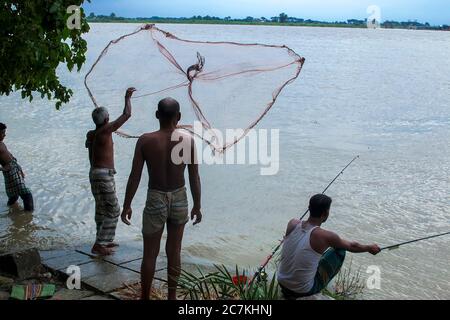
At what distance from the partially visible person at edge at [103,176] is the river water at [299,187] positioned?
1.32 m

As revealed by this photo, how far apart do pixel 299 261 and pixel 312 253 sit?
0.11 meters

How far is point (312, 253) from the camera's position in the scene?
4355mm

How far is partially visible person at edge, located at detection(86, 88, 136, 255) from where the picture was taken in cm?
585

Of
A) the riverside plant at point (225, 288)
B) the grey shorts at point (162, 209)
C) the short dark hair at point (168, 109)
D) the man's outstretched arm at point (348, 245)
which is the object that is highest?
the short dark hair at point (168, 109)

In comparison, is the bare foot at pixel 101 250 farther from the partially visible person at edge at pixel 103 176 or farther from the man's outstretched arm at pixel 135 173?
the man's outstretched arm at pixel 135 173

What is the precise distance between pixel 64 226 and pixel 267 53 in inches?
174

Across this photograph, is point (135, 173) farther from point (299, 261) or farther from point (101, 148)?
point (101, 148)

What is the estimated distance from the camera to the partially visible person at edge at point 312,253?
14.1ft

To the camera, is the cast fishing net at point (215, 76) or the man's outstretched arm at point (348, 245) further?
the cast fishing net at point (215, 76)

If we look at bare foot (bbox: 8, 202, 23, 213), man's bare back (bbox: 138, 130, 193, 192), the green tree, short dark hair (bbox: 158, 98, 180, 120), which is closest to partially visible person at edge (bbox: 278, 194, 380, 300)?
man's bare back (bbox: 138, 130, 193, 192)

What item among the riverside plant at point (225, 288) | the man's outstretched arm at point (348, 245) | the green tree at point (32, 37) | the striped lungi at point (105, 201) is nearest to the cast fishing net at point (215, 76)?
the green tree at point (32, 37)

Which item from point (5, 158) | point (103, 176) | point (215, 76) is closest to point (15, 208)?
point (5, 158)

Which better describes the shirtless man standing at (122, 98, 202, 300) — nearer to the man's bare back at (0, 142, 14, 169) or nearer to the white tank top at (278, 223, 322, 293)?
the white tank top at (278, 223, 322, 293)
